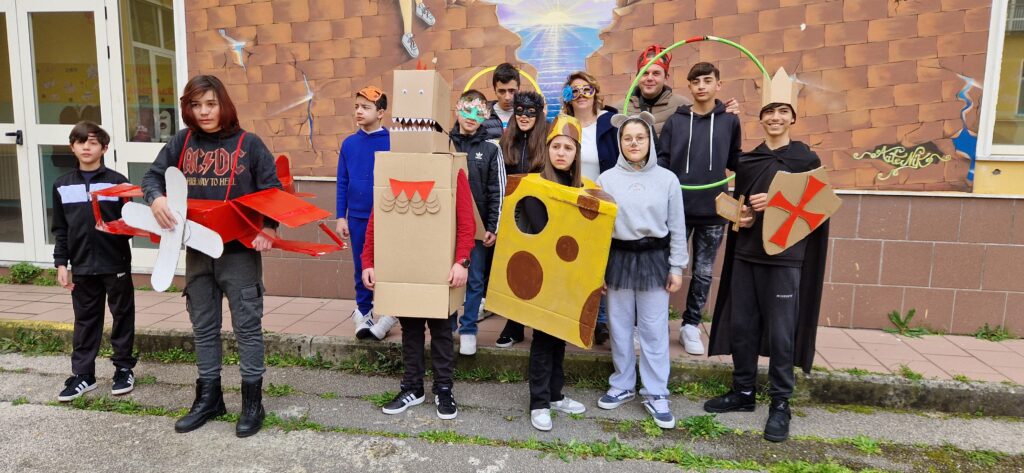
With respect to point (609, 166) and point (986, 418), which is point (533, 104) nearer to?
point (609, 166)

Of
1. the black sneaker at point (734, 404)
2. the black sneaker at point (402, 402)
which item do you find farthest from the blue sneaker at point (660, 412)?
the black sneaker at point (402, 402)

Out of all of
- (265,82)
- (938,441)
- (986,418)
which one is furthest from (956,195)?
(265,82)

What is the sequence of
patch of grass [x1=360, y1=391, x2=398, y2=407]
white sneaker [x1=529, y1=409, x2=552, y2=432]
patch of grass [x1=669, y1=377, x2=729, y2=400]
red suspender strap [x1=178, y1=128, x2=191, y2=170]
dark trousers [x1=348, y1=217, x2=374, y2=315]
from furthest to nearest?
dark trousers [x1=348, y1=217, x2=374, y2=315], patch of grass [x1=669, y1=377, x2=729, y2=400], patch of grass [x1=360, y1=391, x2=398, y2=407], white sneaker [x1=529, y1=409, x2=552, y2=432], red suspender strap [x1=178, y1=128, x2=191, y2=170]

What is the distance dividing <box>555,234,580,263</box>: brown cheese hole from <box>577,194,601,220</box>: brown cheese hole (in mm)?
157

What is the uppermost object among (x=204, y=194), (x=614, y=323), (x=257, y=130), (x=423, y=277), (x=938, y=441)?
(x=257, y=130)

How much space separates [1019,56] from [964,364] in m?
2.41

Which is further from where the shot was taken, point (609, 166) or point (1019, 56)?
point (1019, 56)

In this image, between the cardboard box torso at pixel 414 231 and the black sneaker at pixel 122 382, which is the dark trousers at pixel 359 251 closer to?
the cardboard box torso at pixel 414 231

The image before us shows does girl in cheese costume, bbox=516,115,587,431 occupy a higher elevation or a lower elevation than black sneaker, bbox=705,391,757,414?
higher

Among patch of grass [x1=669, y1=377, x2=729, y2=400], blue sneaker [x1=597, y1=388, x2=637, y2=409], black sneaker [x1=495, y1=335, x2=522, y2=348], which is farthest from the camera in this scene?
black sneaker [x1=495, y1=335, x2=522, y2=348]

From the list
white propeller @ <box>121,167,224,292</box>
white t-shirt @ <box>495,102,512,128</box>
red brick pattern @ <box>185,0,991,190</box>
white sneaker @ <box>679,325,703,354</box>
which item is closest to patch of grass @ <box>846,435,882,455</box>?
white sneaker @ <box>679,325,703,354</box>

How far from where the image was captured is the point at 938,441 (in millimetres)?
3199

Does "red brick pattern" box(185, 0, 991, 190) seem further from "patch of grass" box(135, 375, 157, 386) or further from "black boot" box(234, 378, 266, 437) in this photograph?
"black boot" box(234, 378, 266, 437)

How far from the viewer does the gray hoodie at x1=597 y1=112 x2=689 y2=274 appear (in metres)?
3.14
